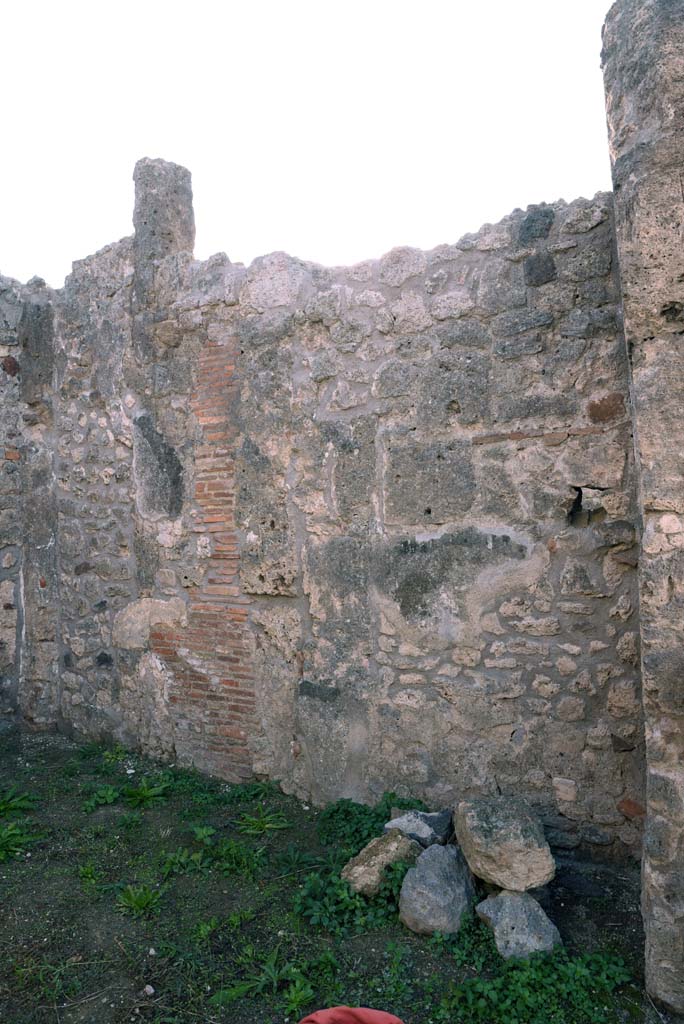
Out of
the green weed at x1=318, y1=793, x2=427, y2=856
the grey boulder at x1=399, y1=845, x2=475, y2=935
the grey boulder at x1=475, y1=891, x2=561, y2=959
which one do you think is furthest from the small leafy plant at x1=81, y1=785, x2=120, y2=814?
the grey boulder at x1=475, y1=891, x2=561, y2=959

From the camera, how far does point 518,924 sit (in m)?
2.72

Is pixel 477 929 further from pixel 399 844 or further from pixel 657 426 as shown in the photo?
pixel 657 426

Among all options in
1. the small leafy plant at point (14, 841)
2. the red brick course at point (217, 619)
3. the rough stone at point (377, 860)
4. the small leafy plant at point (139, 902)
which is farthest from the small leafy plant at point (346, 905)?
the small leafy plant at point (14, 841)

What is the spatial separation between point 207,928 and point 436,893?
0.87 metres

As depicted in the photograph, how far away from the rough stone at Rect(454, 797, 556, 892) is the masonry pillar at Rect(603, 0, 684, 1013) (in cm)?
49

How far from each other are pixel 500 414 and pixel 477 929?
6.63 feet

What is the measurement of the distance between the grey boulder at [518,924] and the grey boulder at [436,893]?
3.5 inches

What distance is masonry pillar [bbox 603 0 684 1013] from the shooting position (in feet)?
7.69

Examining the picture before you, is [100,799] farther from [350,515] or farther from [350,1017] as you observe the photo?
[350,1017]

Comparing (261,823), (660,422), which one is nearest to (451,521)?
(660,422)

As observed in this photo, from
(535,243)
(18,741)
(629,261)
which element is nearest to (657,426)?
(629,261)

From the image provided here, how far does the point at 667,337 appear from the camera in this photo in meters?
2.41

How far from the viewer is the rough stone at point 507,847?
9.40ft

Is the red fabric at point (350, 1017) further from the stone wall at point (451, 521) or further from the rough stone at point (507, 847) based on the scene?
the stone wall at point (451, 521)
